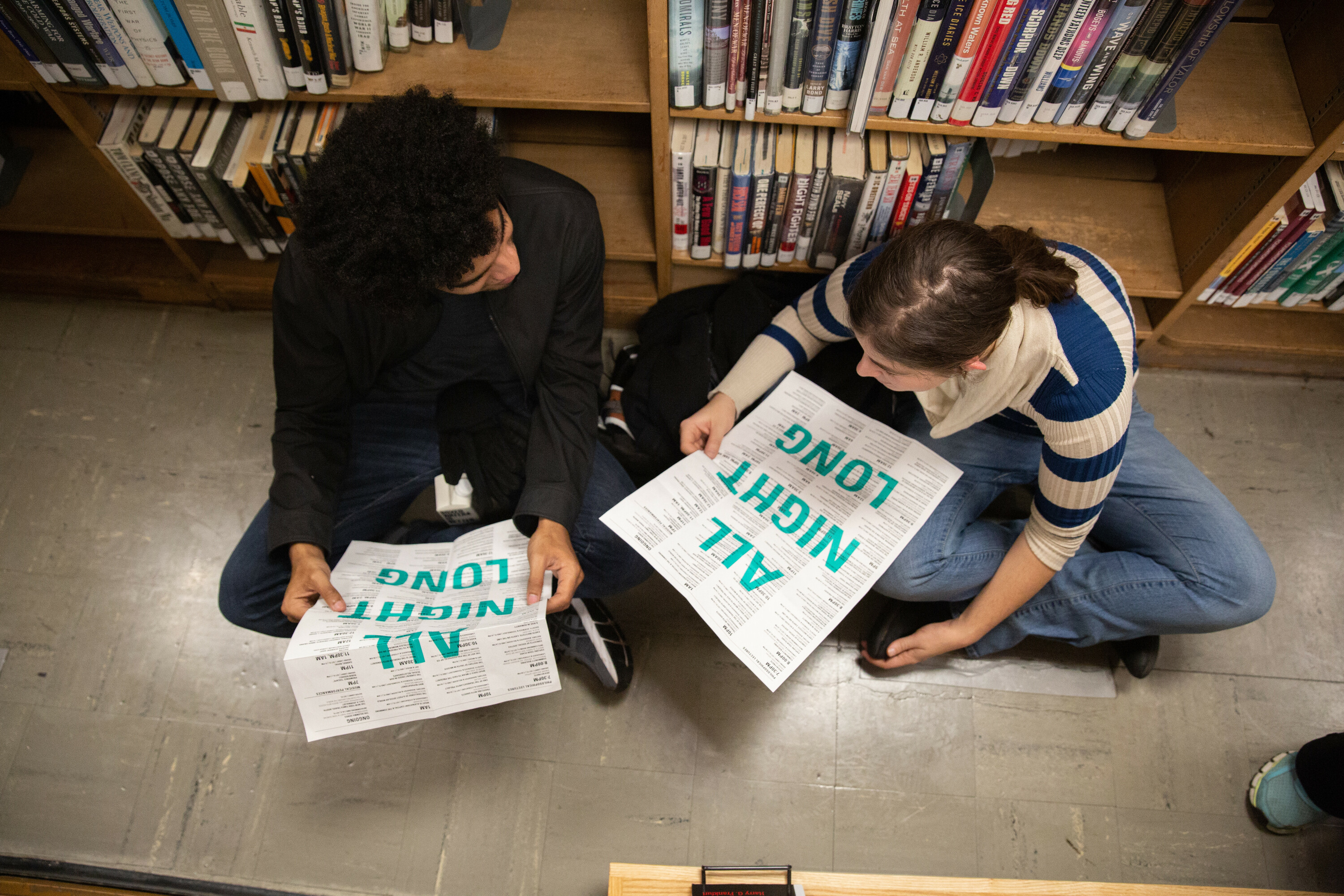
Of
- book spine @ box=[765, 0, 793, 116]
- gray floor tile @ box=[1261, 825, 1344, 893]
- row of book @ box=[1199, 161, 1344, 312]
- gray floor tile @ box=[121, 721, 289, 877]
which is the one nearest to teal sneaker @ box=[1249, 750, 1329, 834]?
gray floor tile @ box=[1261, 825, 1344, 893]

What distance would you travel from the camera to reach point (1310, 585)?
1.66m

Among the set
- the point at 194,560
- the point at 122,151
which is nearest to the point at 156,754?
the point at 194,560

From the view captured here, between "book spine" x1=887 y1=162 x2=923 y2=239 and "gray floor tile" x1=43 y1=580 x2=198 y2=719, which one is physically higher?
"book spine" x1=887 y1=162 x2=923 y2=239

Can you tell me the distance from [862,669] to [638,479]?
63 cm

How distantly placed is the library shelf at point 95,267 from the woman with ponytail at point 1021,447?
1454mm

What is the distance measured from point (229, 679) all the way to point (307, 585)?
1.79ft

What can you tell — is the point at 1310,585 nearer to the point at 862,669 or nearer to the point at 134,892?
the point at 862,669

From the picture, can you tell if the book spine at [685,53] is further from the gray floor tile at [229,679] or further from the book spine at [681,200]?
the gray floor tile at [229,679]

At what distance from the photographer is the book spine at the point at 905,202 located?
1383mm

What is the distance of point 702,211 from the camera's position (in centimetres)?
152

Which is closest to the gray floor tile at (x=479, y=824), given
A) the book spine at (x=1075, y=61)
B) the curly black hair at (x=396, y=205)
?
the curly black hair at (x=396, y=205)

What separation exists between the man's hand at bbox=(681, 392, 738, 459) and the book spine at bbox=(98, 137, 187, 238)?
1230 millimetres

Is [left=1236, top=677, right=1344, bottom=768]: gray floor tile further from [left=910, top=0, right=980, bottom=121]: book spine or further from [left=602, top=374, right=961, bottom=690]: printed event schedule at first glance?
[left=910, top=0, right=980, bottom=121]: book spine

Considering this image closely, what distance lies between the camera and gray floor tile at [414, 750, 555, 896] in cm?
146
